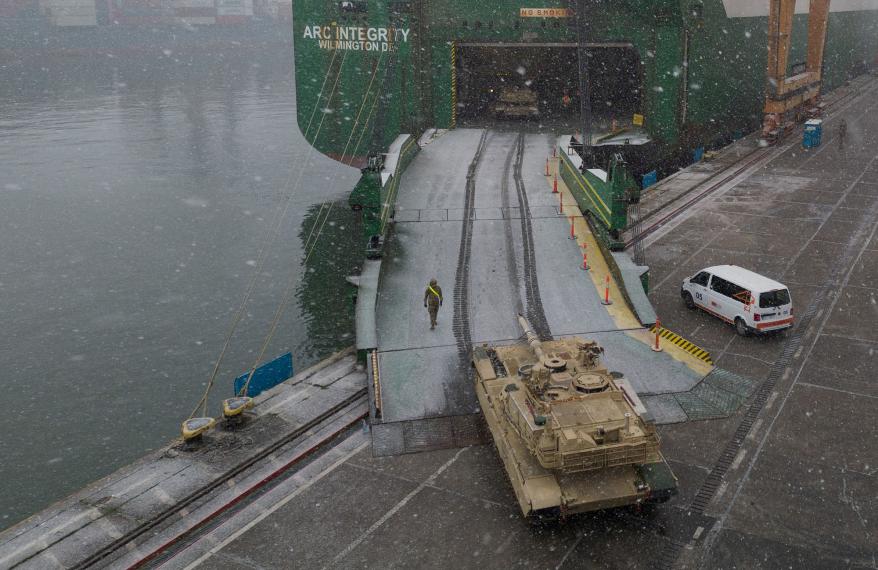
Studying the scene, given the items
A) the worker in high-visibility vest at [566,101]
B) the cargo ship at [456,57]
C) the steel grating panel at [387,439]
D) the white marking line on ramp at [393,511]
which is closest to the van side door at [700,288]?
the white marking line on ramp at [393,511]

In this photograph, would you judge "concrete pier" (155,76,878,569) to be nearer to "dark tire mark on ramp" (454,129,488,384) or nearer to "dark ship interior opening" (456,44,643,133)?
"dark tire mark on ramp" (454,129,488,384)

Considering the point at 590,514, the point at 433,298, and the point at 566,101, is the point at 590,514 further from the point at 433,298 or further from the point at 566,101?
the point at 566,101

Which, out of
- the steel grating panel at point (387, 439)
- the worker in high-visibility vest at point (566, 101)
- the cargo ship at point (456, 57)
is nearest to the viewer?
the steel grating panel at point (387, 439)

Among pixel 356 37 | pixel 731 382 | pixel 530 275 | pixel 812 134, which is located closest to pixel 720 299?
pixel 731 382

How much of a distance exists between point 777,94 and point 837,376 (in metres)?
28.9

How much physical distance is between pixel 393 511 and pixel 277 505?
1.88 meters

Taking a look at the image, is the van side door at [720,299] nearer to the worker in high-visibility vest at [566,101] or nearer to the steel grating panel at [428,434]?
the steel grating panel at [428,434]

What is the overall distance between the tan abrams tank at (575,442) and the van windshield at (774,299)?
7.11m

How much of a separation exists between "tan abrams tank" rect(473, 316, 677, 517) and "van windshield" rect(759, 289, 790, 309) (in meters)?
7.11

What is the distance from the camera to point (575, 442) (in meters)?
10.9

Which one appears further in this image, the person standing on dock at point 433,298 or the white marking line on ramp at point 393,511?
the person standing on dock at point 433,298

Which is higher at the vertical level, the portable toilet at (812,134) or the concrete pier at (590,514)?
the portable toilet at (812,134)

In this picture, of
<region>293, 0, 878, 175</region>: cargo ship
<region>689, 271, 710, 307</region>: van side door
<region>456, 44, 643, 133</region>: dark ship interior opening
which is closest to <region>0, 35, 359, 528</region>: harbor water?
<region>293, 0, 878, 175</region>: cargo ship

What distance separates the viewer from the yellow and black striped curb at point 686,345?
16.8 meters
